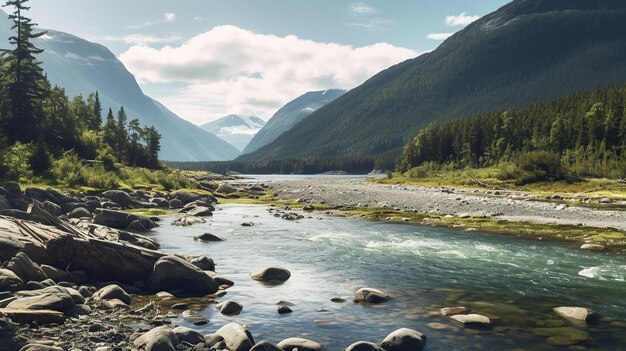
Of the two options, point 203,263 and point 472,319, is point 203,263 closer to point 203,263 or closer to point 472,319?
point 203,263

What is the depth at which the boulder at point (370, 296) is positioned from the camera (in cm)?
1992

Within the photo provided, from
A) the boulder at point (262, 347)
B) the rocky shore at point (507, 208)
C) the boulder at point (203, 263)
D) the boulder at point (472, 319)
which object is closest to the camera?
the boulder at point (262, 347)

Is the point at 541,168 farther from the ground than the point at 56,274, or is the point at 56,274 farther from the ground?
the point at 541,168

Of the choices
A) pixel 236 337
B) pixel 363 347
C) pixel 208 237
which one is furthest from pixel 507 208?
pixel 236 337

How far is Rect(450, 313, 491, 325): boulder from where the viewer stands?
54.5 feet

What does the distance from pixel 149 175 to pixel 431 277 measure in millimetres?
86569

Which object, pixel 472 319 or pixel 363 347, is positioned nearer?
pixel 363 347

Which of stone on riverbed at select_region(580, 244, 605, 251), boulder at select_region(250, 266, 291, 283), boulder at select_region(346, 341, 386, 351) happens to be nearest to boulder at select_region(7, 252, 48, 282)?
boulder at select_region(250, 266, 291, 283)

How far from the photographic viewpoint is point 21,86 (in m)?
77.6

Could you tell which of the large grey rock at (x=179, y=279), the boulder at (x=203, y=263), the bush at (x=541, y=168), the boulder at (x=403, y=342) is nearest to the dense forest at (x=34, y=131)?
the boulder at (x=203, y=263)

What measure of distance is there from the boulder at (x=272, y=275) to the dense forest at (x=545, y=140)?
8470cm

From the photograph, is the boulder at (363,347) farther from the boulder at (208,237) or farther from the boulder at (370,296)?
the boulder at (208,237)

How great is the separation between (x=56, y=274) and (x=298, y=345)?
1276 cm

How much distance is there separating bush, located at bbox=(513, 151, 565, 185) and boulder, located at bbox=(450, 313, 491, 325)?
279 ft
